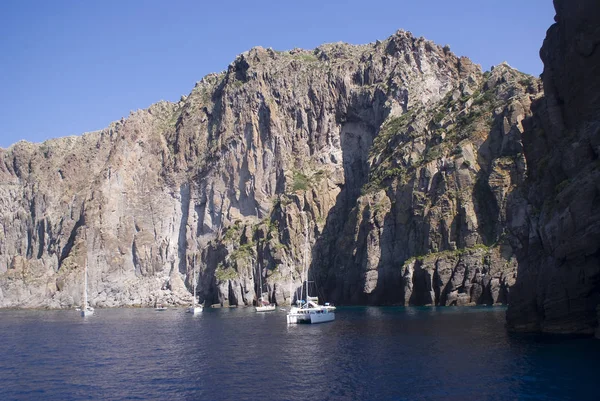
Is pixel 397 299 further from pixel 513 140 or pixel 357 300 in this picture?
pixel 513 140

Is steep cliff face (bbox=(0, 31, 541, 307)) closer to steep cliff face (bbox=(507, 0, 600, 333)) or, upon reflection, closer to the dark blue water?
steep cliff face (bbox=(507, 0, 600, 333))

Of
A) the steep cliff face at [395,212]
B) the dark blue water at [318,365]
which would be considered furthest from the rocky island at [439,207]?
the dark blue water at [318,365]

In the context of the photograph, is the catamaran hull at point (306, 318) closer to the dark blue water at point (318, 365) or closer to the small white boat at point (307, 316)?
the small white boat at point (307, 316)

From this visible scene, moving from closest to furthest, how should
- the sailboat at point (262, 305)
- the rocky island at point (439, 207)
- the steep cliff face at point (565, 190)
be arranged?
1. the steep cliff face at point (565, 190)
2. the rocky island at point (439, 207)
3. the sailboat at point (262, 305)

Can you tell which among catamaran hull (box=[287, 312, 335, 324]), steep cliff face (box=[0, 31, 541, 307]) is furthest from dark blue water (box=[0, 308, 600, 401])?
steep cliff face (box=[0, 31, 541, 307])

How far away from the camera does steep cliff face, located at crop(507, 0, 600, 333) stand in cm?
5488

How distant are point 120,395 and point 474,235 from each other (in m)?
94.0

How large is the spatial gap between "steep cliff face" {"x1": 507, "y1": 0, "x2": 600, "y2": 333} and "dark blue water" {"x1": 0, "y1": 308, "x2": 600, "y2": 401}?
12.4 ft

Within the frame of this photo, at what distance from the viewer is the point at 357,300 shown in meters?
146

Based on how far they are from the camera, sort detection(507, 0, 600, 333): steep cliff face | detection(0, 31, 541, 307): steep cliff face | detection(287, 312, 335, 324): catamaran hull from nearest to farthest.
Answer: detection(507, 0, 600, 333): steep cliff face → detection(287, 312, 335, 324): catamaran hull → detection(0, 31, 541, 307): steep cliff face

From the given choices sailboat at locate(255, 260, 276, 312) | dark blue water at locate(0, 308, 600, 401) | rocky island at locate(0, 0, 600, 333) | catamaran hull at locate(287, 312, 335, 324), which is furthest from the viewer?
sailboat at locate(255, 260, 276, 312)

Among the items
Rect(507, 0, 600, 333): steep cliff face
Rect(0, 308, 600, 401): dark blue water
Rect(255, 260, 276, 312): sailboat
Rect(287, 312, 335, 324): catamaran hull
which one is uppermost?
Rect(507, 0, 600, 333): steep cliff face

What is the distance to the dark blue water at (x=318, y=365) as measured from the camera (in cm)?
4342

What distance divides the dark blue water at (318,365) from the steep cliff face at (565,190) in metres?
3.78
